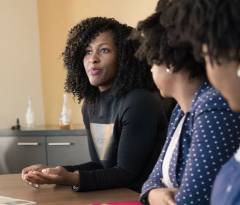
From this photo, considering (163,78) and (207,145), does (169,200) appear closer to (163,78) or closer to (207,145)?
(207,145)

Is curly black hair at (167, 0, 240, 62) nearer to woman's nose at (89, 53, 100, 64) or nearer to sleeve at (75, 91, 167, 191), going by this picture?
sleeve at (75, 91, 167, 191)

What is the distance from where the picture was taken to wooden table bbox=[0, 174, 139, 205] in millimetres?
1472

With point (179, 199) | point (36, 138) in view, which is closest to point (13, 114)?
point (36, 138)

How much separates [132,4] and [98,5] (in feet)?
1.31

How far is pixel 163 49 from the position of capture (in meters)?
1.17

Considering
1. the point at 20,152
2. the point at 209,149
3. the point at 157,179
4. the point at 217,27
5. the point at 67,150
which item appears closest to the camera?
the point at 217,27

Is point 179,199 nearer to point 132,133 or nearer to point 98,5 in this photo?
point 132,133

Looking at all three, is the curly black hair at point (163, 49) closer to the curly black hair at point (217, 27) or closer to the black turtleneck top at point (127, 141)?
the curly black hair at point (217, 27)

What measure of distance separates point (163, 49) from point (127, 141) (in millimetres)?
690

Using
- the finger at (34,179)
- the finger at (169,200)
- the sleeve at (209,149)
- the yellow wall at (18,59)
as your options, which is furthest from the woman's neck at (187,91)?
the yellow wall at (18,59)

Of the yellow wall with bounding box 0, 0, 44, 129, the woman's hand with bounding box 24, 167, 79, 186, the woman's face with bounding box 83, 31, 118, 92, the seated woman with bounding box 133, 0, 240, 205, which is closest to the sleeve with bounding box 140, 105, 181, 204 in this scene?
the seated woman with bounding box 133, 0, 240, 205

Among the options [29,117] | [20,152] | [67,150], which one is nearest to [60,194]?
[67,150]

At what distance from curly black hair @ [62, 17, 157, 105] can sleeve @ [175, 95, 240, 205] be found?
85 centimetres

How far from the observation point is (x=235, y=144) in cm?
109
